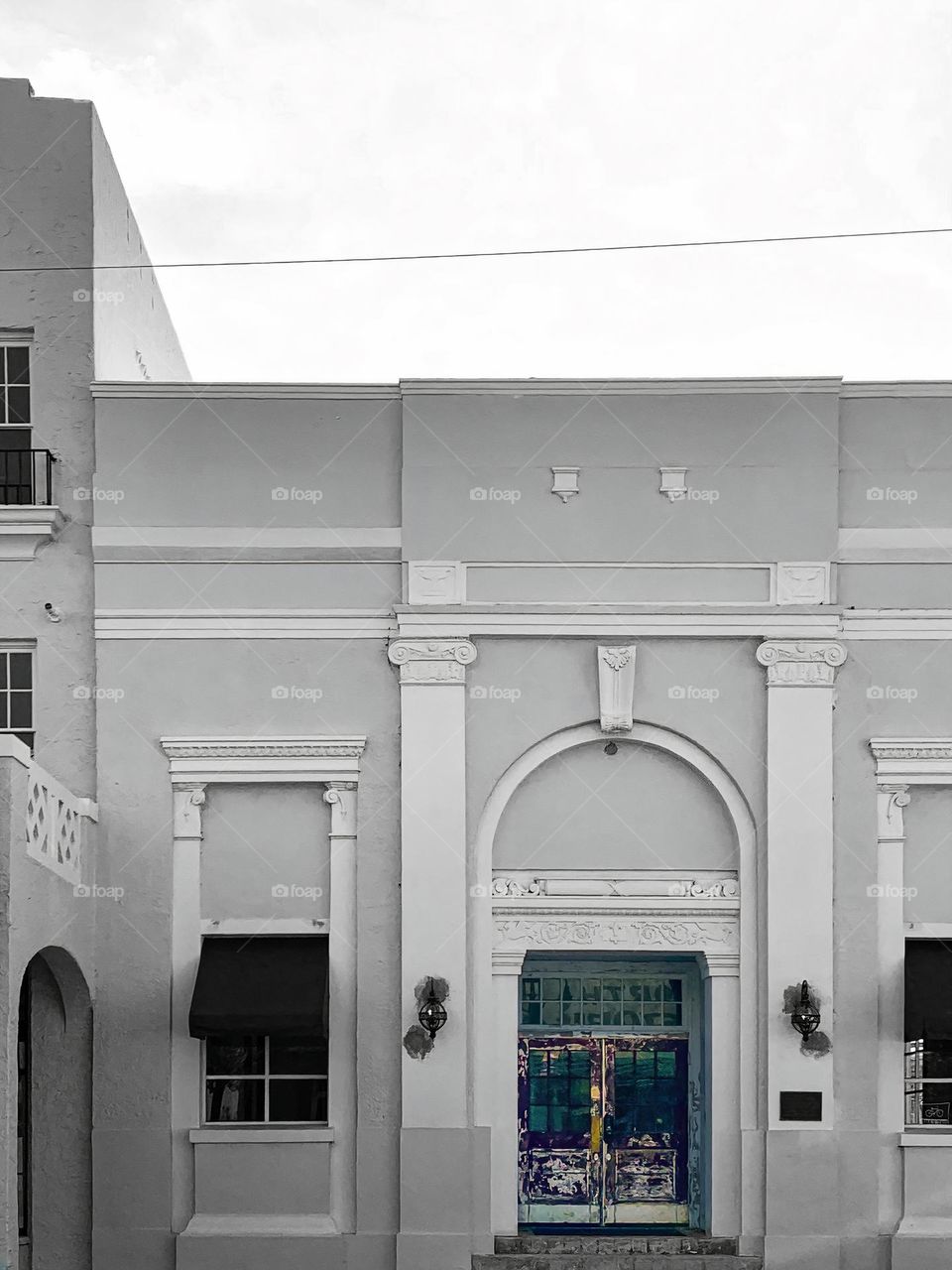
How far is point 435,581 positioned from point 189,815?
346 centimetres

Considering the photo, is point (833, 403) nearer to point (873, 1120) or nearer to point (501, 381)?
point (501, 381)

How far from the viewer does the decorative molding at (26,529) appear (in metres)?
15.9

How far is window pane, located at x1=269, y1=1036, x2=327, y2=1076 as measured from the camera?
15.8 meters

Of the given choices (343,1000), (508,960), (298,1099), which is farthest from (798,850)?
(298,1099)

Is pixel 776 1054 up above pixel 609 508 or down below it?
below

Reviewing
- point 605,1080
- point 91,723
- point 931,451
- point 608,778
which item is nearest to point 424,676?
point 608,778

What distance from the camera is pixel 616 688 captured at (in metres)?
15.9

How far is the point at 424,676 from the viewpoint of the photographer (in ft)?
52.2

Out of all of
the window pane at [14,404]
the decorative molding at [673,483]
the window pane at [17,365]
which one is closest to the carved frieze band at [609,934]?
the decorative molding at [673,483]

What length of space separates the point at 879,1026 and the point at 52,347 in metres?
11.0

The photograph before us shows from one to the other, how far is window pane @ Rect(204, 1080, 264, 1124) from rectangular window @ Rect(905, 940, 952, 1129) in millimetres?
6560

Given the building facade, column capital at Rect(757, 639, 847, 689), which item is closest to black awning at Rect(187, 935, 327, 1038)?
the building facade

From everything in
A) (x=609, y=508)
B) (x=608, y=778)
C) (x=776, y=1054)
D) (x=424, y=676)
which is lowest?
(x=776, y=1054)

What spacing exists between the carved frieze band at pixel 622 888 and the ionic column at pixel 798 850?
53 cm
